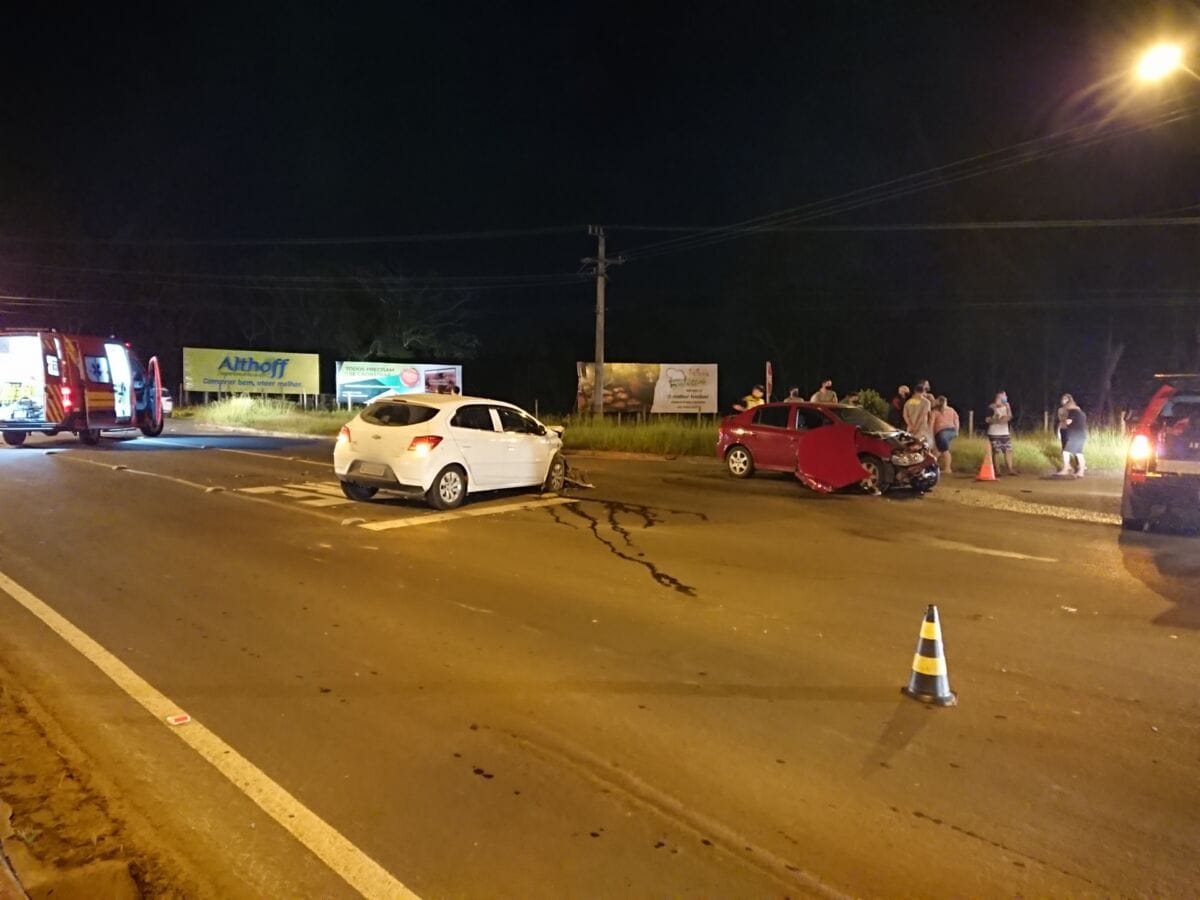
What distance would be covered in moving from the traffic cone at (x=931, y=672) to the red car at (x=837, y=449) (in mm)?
8966

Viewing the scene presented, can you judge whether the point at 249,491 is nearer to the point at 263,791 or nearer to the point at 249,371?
the point at 263,791

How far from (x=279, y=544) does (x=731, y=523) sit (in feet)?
17.9

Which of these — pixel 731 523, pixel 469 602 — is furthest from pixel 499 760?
pixel 731 523

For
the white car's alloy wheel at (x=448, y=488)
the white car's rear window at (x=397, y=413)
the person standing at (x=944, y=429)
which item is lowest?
the white car's alloy wheel at (x=448, y=488)

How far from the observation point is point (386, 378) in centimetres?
4388

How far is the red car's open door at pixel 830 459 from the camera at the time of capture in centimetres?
1410

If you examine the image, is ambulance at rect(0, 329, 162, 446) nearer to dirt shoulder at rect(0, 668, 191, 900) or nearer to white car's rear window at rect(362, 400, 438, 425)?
white car's rear window at rect(362, 400, 438, 425)

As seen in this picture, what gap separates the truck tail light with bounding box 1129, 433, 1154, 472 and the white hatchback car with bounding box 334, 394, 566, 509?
777cm

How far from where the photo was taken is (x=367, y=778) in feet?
13.8

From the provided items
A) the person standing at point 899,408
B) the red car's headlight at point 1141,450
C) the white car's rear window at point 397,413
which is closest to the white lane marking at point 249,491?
the white car's rear window at point 397,413

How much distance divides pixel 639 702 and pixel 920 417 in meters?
13.0

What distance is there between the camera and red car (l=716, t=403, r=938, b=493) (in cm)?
1392

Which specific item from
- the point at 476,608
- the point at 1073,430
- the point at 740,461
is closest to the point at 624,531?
the point at 476,608

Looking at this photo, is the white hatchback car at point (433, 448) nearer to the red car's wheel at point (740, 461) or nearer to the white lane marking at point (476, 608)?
the white lane marking at point (476, 608)
